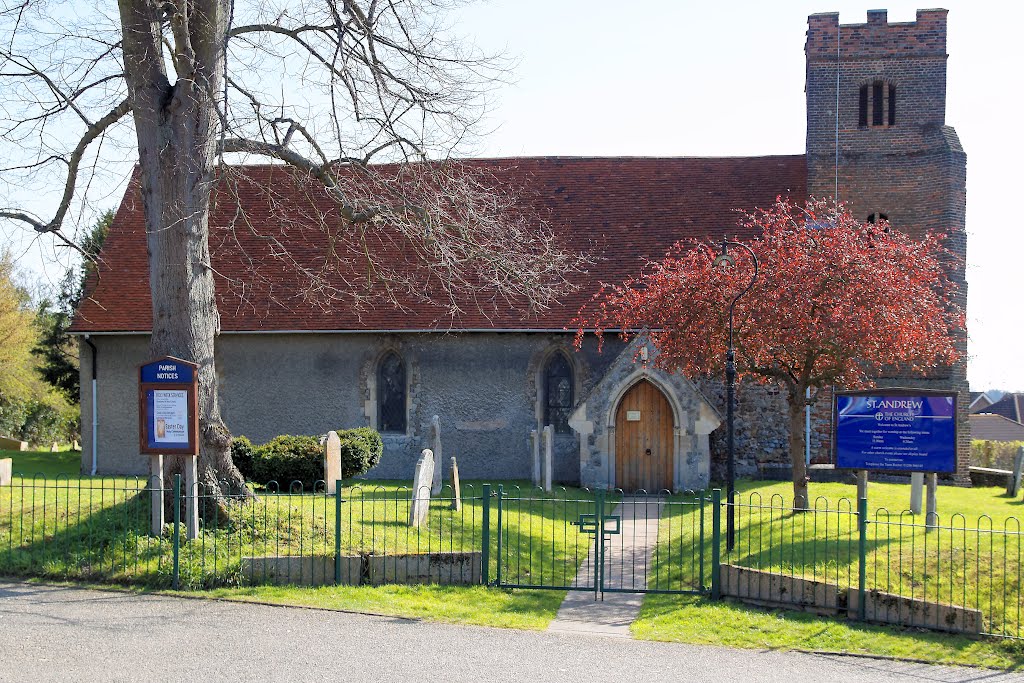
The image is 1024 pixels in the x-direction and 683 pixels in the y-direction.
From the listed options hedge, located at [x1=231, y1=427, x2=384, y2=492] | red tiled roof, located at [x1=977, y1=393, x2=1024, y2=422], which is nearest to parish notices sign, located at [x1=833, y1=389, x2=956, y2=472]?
hedge, located at [x1=231, y1=427, x2=384, y2=492]

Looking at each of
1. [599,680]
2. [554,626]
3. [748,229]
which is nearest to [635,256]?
[748,229]

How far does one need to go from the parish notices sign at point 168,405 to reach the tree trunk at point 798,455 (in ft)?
28.3

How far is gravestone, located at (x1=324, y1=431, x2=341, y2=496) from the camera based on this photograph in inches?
670

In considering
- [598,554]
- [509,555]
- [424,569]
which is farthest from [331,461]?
[598,554]

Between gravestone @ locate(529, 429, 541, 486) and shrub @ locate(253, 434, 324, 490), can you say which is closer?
shrub @ locate(253, 434, 324, 490)

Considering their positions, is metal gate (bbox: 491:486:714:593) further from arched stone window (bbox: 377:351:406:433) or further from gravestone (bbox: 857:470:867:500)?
arched stone window (bbox: 377:351:406:433)

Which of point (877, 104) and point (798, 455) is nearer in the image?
point (798, 455)

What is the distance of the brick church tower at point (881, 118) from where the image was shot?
76.7ft

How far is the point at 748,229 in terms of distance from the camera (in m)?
23.5

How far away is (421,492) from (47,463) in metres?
17.0

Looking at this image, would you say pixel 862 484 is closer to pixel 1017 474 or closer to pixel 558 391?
pixel 1017 474

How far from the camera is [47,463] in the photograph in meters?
27.7

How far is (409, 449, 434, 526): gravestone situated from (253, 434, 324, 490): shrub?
122 inches

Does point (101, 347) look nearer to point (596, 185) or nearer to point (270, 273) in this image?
point (270, 273)
